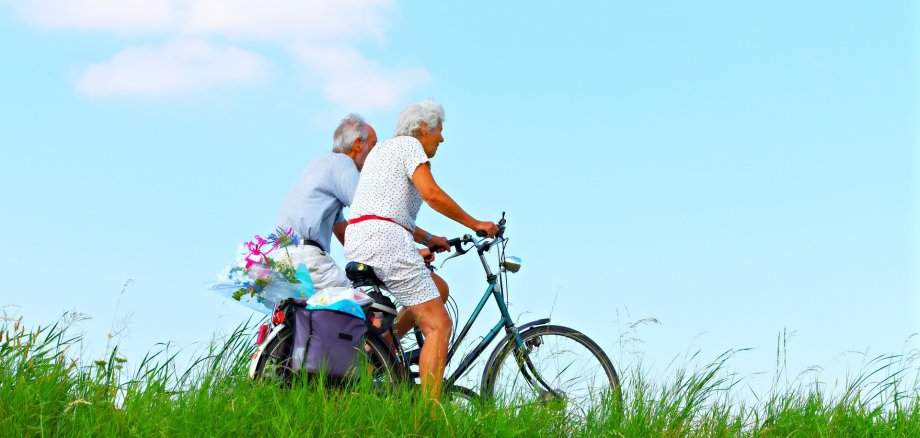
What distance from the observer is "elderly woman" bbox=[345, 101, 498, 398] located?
6219 mm

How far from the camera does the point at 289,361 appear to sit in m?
6.09

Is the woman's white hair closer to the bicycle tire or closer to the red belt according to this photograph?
the red belt

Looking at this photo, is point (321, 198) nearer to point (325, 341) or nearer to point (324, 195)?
point (324, 195)

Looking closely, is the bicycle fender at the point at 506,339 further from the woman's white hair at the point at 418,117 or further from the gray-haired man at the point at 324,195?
the woman's white hair at the point at 418,117

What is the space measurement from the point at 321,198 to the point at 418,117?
116 centimetres

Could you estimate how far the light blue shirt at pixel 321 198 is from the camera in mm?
7129

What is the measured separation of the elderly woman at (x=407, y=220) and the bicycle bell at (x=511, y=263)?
1.34 ft

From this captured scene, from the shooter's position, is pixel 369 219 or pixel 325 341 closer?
pixel 325 341

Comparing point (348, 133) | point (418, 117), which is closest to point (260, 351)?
point (418, 117)

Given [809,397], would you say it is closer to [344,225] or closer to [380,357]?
[380,357]

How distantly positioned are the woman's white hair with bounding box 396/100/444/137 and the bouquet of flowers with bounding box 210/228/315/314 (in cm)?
112

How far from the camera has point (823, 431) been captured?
6.15 metres

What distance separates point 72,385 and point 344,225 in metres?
2.43

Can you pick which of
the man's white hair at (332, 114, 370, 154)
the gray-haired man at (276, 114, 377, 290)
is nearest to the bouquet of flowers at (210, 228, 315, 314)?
the gray-haired man at (276, 114, 377, 290)
